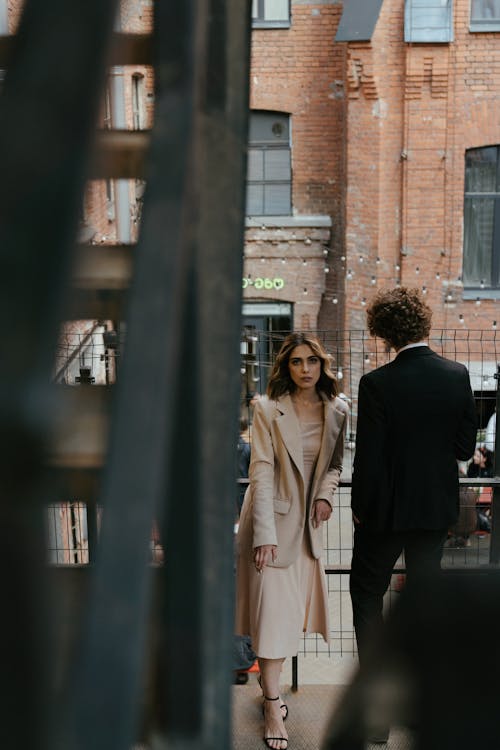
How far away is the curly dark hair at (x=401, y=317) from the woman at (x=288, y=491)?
34cm

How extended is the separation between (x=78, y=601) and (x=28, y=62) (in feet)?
1.46

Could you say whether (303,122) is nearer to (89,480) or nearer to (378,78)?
(378,78)

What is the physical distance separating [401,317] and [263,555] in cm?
113

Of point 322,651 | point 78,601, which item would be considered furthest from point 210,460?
point 322,651

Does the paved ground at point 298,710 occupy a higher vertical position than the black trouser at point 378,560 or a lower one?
lower

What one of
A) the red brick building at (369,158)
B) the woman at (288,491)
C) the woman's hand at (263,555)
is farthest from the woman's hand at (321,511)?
the red brick building at (369,158)

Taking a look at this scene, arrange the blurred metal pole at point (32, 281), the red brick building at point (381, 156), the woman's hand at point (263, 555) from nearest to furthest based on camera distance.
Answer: the blurred metal pole at point (32, 281) → the woman's hand at point (263, 555) → the red brick building at point (381, 156)

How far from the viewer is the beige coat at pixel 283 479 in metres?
3.64

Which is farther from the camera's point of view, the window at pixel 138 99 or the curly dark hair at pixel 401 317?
the window at pixel 138 99

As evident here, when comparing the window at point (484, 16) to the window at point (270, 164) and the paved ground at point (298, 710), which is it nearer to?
the window at point (270, 164)

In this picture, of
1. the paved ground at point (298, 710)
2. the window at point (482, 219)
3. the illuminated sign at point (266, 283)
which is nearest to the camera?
the paved ground at point (298, 710)

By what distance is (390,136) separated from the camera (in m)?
13.3

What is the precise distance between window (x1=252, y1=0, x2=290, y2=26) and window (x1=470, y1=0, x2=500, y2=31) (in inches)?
110

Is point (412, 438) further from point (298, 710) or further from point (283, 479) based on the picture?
point (298, 710)
